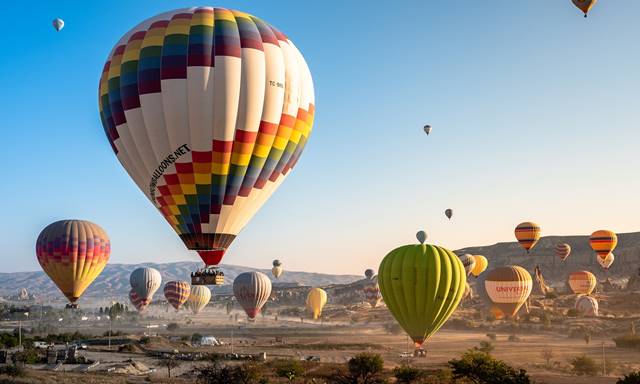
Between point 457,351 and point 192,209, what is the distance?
4472 centimetres

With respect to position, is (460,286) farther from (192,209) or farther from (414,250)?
(192,209)

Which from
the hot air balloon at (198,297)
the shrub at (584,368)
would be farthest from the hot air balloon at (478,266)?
the shrub at (584,368)

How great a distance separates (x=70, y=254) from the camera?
6494 cm

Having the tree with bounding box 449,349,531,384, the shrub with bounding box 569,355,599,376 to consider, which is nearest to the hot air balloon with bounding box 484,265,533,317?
the shrub with bounding box 569,355,599,376

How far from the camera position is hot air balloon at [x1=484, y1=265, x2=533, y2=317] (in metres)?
82.8

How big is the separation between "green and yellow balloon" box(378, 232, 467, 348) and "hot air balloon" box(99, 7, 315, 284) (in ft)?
40.2

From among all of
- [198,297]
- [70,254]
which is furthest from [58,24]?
[198,297]

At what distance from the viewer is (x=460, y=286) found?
141 ft

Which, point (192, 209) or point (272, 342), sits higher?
point (192, 209)

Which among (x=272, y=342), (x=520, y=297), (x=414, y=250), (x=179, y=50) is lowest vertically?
(x=272, y=342)

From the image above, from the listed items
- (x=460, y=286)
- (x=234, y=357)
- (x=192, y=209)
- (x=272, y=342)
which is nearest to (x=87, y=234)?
(x=234, y=357)

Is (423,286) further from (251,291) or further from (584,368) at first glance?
(251,291)

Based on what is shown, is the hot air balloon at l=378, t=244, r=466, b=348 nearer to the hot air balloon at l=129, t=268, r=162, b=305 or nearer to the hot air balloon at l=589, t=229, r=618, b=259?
the hot air balloon at l=129, t=268, r=162, b=305

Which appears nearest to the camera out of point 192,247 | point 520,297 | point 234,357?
point 192,247
